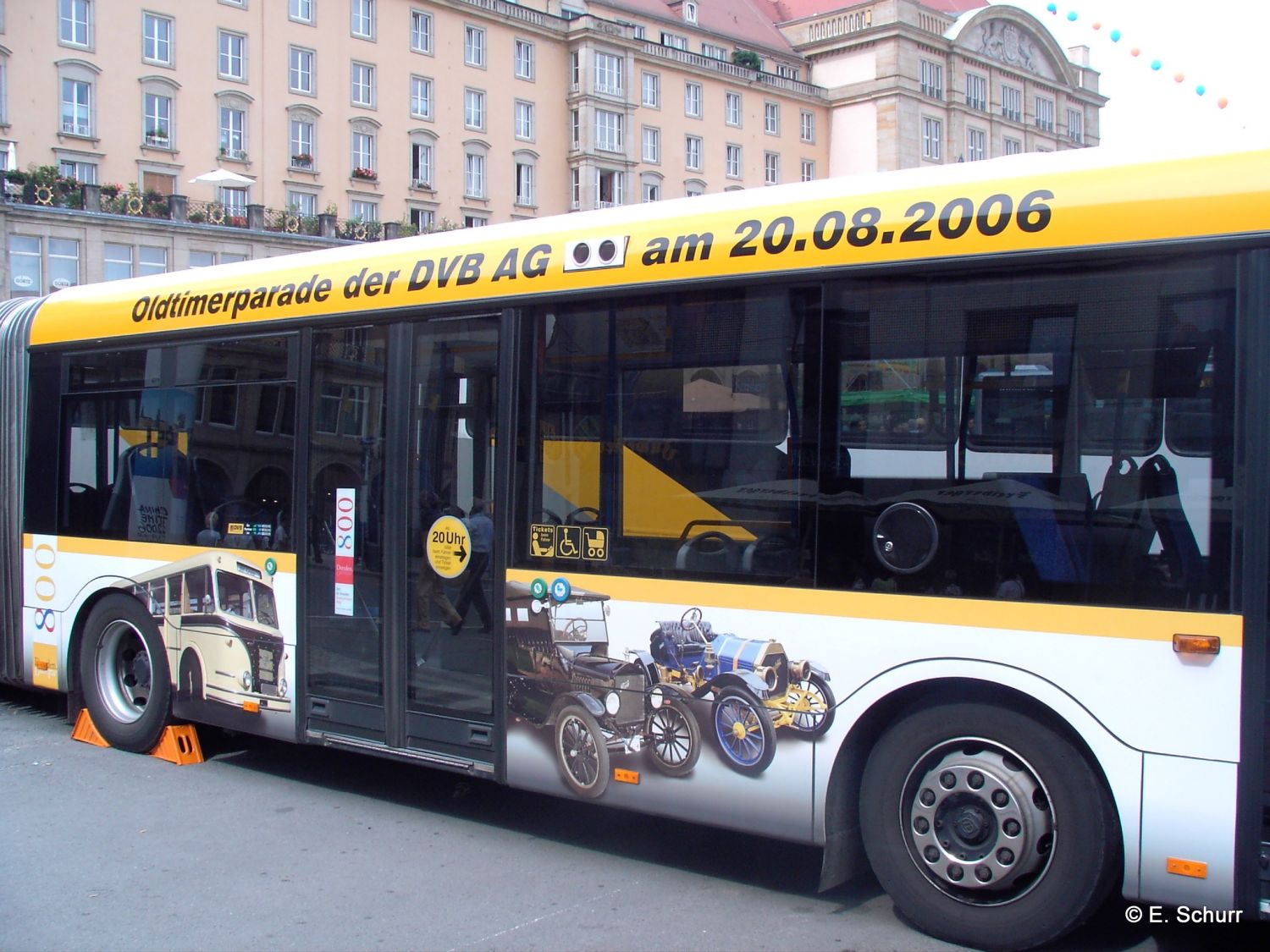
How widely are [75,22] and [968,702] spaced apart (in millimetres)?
60569

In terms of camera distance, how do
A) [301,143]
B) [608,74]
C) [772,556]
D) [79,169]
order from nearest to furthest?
[772,556]
[79,169]
[301,143]
[608,74]

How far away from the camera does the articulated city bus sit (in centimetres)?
461

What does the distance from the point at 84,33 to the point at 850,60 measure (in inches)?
1996

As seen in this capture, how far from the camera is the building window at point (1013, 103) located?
93.4m

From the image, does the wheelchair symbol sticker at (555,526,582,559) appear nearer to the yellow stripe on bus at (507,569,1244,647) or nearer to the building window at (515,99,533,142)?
the yellow stripe on bus at (507,569,1244,647)

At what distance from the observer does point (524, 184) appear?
73750 mm

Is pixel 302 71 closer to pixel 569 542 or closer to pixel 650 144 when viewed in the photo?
pixel 650 144

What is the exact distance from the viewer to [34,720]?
988cm

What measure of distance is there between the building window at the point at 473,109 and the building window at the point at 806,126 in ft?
79.1

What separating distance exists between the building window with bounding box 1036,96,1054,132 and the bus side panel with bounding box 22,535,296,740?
97.0 m

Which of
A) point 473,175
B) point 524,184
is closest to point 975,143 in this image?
point 524,184

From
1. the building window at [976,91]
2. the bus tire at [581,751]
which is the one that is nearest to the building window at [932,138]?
the building window at [976,91]

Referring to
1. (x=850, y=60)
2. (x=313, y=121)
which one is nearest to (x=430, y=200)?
(x=313, y=121)

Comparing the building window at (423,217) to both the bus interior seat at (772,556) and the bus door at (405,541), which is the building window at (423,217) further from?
the bus interior seat at (772,556)
